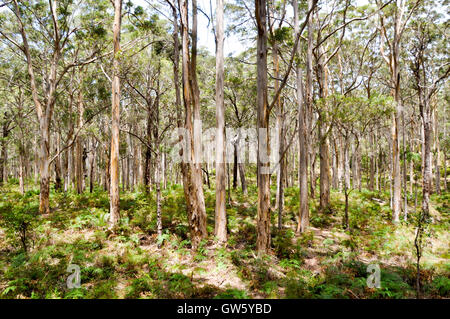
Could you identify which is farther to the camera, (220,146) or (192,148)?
(220,146)

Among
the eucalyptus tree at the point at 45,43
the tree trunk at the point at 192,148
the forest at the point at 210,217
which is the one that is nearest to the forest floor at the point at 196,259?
the forest at the point at 210,217

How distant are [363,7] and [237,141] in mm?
10150

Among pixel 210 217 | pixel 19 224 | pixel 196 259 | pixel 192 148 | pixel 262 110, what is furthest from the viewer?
pixel 210 217

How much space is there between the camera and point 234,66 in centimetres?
1552

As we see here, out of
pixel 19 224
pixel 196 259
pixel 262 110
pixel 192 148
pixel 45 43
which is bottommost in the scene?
pixel 196 259

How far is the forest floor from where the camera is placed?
16.5 ft

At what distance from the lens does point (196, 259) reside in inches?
263

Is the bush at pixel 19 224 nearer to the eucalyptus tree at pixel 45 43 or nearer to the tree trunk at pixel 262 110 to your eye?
the eucalyptus tree at pixel 45 43

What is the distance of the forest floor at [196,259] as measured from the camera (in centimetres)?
503

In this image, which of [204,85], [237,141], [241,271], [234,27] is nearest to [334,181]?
[237,141]

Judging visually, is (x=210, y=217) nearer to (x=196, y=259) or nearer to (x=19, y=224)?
(x=196, y=259)

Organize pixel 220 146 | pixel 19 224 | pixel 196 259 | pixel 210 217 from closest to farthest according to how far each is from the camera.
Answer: pixel 196 259 → pixel 19 224 → pixel 220 146 → pixel 210 217

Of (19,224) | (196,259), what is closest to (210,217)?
(196,259)
